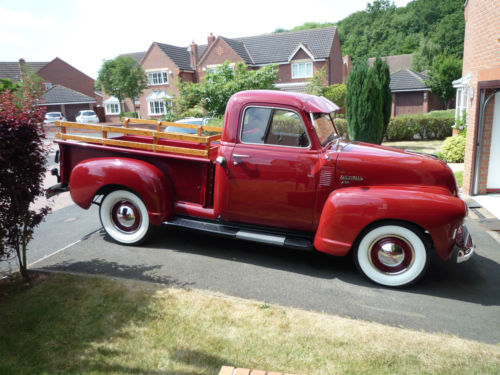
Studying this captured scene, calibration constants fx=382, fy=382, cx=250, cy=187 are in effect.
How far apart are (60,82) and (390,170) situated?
2191 inches

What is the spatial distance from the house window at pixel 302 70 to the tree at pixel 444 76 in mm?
Result: 11477

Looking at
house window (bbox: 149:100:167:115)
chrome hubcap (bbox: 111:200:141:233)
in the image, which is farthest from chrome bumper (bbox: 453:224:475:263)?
house window (bbox: 149:100:167:115)

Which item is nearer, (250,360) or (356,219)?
(250,360)

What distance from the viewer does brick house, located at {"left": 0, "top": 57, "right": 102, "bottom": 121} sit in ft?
148

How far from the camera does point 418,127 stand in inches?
808

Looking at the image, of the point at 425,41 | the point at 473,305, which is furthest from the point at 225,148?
the point at 425,41

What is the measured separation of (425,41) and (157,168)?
5311 cm

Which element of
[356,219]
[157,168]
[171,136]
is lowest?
[356,219]

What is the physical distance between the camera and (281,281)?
15.5 ft

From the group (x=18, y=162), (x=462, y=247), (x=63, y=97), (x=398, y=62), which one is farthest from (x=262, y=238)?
(x=398, y=62)

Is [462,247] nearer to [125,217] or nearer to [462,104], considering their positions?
[125,217]

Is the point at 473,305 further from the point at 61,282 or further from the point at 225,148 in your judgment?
the point at 61,282

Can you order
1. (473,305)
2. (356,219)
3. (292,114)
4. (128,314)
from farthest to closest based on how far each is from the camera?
1. (292,114)
2. (356,219)
3. (473,305)
4. (128,314)

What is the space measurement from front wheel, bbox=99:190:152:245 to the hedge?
16.3 meters
